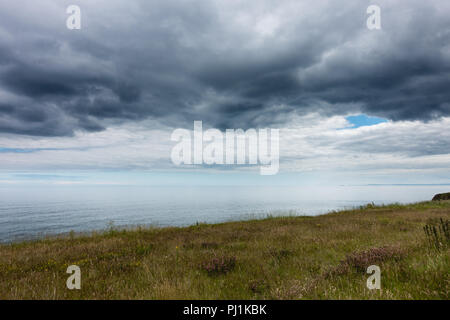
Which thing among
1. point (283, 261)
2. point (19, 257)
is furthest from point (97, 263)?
point (283, 261)

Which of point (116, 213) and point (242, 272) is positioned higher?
point (242, 272)

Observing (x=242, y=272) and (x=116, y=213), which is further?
(x=116, y=213)

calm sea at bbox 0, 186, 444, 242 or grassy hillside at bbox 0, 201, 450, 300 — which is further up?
grassy hillside at bbox 0, 201, 450, 300

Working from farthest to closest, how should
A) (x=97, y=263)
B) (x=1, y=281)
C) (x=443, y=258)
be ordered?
1. (x=97, y=263)
2. (x=1, y=281)
3. (x=443, y=258)

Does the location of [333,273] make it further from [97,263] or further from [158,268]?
[97,263]

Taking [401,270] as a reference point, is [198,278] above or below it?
below

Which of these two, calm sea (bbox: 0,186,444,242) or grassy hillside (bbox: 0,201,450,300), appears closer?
grassy hillside (bbox: 0,201,450,300)

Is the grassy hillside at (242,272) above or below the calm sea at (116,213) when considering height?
above

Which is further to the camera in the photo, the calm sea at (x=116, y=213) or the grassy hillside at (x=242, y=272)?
the calm sea at (x=116, y=213)
